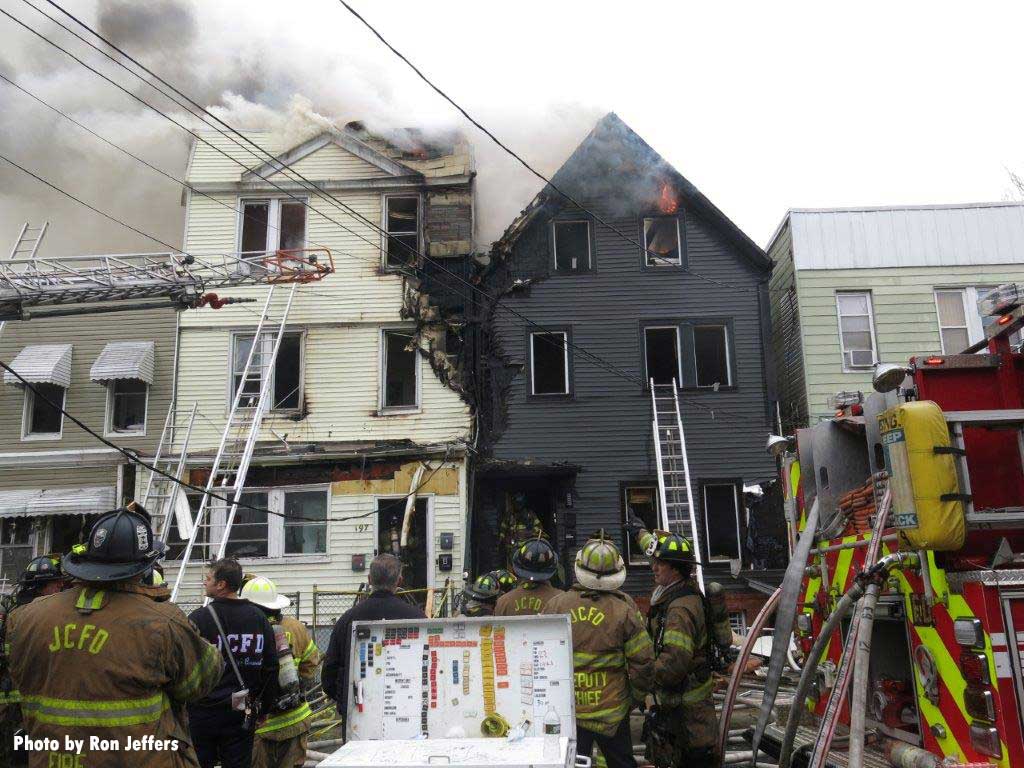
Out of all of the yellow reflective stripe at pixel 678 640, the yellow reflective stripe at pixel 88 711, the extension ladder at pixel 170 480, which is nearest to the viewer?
the yellow reflective stripe at pixel 88 711

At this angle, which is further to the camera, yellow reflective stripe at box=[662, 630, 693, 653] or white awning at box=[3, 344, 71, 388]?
white awning at box=[3, 344, 71, 388]

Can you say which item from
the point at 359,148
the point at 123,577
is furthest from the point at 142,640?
the point at 359,148

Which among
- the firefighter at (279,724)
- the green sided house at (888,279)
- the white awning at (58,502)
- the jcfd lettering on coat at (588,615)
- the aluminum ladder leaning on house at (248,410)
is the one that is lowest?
the firefighter at (279,724)

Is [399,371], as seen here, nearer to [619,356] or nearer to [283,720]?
[619,356]

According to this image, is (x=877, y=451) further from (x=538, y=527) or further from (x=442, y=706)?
(x=538, y=527)

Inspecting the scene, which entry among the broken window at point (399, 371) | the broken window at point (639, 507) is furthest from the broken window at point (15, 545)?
the broken window at point (639, 507)

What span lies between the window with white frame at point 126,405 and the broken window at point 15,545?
2.23 m

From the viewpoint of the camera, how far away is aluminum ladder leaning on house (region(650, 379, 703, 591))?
1373 cm

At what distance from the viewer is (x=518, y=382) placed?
1523 centimetres

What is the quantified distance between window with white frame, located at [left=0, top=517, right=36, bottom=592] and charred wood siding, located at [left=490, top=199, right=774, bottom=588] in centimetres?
841

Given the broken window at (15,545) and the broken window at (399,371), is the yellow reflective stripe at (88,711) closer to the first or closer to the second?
the broken window at (399,371)

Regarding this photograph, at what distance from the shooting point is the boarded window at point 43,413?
1527 centimetres

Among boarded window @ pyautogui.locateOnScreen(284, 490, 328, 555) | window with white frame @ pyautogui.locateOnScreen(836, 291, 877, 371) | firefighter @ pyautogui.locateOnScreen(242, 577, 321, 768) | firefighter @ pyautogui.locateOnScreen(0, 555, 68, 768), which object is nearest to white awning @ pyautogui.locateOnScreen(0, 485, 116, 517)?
boarded window @ pyautogui.locateOnScreen(284, 490, 328, 555)

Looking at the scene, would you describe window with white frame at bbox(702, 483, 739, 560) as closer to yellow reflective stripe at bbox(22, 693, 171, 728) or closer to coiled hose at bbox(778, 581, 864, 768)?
coiled hose at bbox(778, 581, 864, 768)
